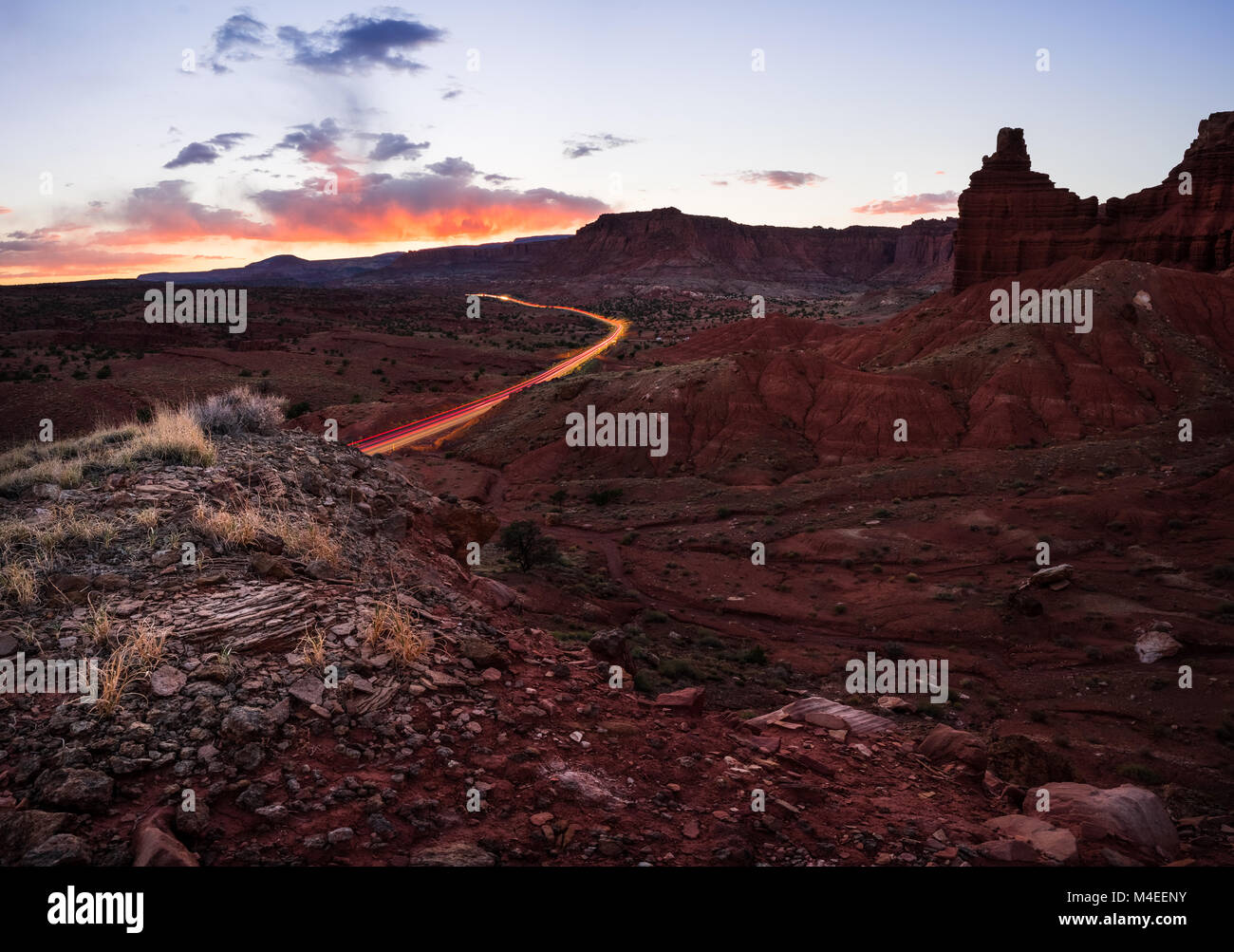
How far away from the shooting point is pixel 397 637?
6.85 meters

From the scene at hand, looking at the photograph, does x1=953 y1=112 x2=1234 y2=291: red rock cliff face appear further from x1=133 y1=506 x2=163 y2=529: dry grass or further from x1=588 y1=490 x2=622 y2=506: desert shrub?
x1=133 y1=506 x2=163 y2=529: dry grass

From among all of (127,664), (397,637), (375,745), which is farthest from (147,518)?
(375,745)

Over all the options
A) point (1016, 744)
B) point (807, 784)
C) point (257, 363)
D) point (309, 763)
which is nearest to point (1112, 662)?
point (1016, 744)

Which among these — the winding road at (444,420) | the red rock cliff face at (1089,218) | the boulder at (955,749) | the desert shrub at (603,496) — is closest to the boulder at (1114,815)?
the boulder at (955,749)

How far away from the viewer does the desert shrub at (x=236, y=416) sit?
12.6 meters

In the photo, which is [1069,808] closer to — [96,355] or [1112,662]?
[1112,662]

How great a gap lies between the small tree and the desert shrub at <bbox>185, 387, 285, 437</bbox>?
1005 centimetres

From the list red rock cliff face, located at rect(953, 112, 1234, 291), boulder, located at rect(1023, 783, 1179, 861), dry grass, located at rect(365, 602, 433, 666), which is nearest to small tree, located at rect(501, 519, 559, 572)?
dry grass, located at rect(365, 602, 433, 666)

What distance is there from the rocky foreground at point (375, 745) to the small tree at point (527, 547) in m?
12.7

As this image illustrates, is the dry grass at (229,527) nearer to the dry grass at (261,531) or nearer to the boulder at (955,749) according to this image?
the dry grass at (261,531)

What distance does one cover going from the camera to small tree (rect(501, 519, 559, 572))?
22672mm

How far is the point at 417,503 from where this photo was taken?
12.2m

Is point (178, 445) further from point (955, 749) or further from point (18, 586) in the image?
point (955, 749)

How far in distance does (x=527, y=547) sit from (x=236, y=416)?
36.8ft
